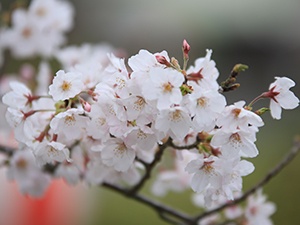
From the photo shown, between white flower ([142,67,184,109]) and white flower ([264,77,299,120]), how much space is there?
0.15m

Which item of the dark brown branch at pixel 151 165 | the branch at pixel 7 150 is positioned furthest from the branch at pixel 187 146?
the branch at pixel 7 150

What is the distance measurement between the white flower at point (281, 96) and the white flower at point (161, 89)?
0.15 m

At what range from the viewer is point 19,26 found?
3.88 feet

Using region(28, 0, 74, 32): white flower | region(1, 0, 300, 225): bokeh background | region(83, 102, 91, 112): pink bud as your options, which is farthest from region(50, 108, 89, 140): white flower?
region(1, 0, 300, 225): bokeh background

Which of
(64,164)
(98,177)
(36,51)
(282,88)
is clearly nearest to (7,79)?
(36,51)

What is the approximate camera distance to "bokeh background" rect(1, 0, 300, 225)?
596cm

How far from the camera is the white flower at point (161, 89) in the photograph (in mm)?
605

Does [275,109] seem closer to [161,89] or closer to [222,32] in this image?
[161,89]

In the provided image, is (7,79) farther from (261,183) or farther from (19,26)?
(261,183)

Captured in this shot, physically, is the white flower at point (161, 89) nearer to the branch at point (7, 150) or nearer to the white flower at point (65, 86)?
the white flower at point (65, 86)

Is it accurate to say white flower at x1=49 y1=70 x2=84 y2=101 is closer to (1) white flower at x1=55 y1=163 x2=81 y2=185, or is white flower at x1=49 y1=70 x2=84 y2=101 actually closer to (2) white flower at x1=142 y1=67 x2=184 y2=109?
(2) white flower at x1=142 y1=67 x2=184 y2=109

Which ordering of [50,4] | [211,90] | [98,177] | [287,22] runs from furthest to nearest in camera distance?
[287,22], [50,4], [98,177], [211,90]

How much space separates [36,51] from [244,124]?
2.45 ft

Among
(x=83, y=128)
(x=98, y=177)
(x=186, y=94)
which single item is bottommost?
(x=98, y=177)
